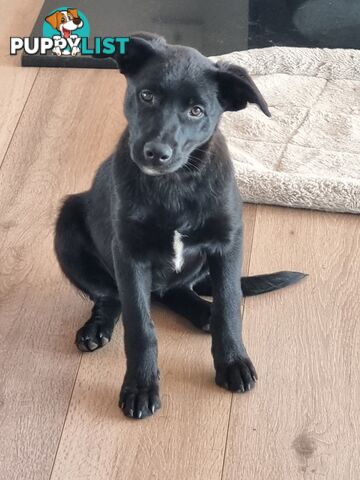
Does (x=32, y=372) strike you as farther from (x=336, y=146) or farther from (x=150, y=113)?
(x=336, y=146)

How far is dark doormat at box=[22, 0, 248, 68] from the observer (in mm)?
3398

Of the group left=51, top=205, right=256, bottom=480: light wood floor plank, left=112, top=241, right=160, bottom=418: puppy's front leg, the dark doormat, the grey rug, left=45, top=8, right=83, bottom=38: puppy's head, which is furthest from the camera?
left=45, top=8, right=83, bottom=38: puppy's head

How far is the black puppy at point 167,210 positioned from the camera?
1.92m

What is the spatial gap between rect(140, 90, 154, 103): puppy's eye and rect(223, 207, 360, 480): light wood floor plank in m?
0.71

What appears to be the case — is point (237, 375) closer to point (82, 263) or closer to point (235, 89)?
point (82, 263)

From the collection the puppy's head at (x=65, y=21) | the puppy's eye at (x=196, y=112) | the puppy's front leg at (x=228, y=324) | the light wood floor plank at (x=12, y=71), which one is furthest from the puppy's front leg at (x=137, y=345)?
the puppy's head at (x=65, y=21)

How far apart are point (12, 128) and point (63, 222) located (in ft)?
2.67

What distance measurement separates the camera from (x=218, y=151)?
2.12 metres

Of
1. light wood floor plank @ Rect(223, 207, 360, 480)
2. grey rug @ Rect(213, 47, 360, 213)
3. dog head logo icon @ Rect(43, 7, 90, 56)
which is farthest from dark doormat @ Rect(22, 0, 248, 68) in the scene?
light wood floor plank @ Rect(223, 207, 360, 480)

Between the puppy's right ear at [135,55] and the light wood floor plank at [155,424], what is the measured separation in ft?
2.35

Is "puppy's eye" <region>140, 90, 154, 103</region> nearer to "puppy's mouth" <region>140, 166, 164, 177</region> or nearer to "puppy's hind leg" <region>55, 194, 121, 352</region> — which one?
"puppy's mouth" <region>140, 166, 164, 177</region>

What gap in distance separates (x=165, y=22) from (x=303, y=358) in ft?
5.86

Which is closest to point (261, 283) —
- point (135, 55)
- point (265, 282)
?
point (265, 282)

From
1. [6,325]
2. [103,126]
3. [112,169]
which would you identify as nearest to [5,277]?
[6,325]
